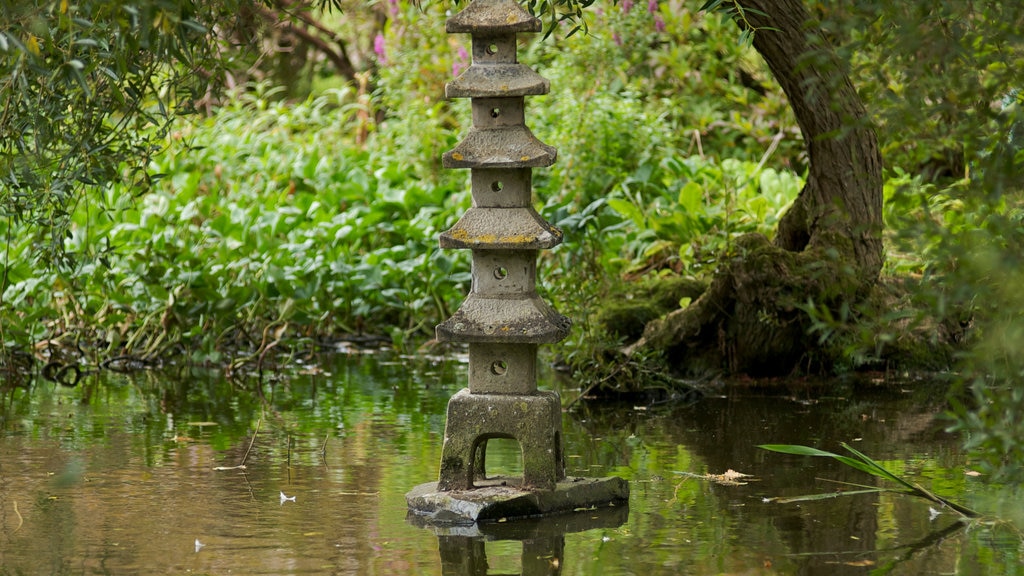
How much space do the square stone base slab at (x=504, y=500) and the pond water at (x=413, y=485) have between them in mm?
81

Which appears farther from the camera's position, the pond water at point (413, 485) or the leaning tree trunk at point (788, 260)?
the leaning tree trunk at point (788, 260)

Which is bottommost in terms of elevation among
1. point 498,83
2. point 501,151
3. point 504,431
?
point 504,431

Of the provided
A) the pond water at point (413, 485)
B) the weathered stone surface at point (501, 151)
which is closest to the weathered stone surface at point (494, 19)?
the weathered stone surface at point (501, 151)

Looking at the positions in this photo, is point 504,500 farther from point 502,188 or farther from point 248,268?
point 248,268

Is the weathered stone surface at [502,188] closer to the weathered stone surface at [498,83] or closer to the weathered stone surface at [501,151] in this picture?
the weathered stone surface at [501,151]

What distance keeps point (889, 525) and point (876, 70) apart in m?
2.11

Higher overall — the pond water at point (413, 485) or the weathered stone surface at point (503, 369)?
the weathered stone surface at point (503, 369)

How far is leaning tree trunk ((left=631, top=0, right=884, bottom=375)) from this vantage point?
8.04 metres

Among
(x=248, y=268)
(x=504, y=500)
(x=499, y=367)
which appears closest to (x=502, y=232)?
(x=499, y=367)

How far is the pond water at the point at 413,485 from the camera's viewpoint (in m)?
4.67

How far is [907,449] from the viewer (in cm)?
661

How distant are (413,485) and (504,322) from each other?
0.96m

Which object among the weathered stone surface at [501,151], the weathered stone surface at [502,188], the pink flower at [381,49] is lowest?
the weathered stone surface at [502,188]

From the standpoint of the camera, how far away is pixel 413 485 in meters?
5.83
